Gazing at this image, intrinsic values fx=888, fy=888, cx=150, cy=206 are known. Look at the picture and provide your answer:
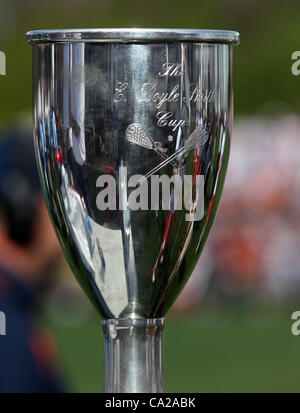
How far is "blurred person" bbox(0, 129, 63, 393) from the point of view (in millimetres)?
2135

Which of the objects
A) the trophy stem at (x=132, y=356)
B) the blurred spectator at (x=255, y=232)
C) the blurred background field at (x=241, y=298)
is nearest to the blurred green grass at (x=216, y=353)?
the blurred background field at (x=241, y=298)

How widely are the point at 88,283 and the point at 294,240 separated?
6.02 metres

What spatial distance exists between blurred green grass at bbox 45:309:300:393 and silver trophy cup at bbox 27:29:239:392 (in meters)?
4.30

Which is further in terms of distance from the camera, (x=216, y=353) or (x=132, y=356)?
(x=216, y=353)

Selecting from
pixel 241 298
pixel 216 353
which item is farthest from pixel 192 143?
pixel 241 298

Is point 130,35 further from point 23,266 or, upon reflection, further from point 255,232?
point 255,232

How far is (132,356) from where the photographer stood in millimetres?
855

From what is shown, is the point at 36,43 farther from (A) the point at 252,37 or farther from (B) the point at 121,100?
(A) the point at 252,37

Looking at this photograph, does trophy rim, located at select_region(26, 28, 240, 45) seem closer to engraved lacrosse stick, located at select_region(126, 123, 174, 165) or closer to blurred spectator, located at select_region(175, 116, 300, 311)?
engraved lacrosse stick, located at select_region(126, 123, 174, 165)

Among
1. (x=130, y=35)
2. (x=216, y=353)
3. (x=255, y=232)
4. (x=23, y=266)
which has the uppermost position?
(x=255, y=232)

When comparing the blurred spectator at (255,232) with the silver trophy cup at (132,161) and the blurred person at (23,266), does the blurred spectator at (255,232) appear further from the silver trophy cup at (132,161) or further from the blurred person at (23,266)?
the silver trophy cup at (132,161)

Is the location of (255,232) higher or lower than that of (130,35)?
higher

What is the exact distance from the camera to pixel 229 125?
858 millimetres

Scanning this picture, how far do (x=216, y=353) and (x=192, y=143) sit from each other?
5726mm
